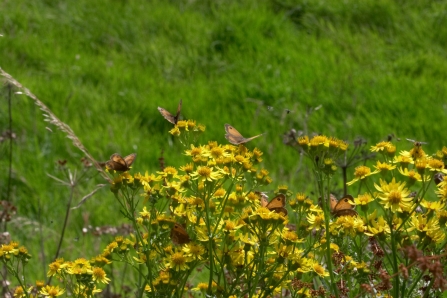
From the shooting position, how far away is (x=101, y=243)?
4.41 m

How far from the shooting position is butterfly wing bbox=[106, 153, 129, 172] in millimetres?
2104

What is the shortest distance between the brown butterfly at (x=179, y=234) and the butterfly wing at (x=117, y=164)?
0.83 feet

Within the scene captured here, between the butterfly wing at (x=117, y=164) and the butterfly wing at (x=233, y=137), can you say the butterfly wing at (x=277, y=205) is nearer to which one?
the butterfly wing at (x=233, y=137)

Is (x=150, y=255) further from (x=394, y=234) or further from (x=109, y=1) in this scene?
(x=109, y=1)

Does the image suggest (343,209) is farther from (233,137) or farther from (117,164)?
(117,164)

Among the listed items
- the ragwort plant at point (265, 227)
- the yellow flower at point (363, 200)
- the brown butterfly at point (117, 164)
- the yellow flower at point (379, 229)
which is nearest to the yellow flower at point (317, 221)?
the ragwort plant at point (265, 227)

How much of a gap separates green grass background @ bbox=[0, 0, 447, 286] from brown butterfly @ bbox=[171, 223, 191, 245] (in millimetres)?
2277

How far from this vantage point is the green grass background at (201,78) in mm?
5117

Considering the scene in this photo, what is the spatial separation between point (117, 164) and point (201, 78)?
4.15 m

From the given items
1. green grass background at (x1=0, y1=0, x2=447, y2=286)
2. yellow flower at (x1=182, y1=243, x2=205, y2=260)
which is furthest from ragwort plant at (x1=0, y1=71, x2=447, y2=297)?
green grass background at (x1=0, y1=0, x2=447, y2=286)

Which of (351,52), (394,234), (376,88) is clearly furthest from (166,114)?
(351,52)

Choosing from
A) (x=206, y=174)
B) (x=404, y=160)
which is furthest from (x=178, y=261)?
(x=404, y=160)

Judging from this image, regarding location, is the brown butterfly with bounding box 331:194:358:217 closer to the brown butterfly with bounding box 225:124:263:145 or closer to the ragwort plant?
the ragwort plant

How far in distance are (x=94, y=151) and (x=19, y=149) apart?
554mm
